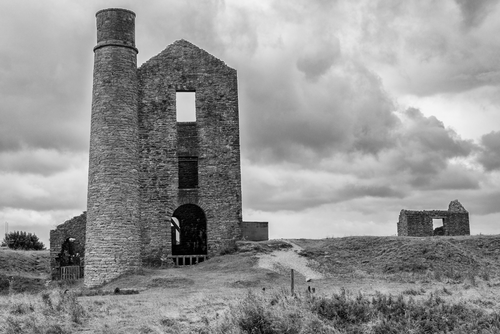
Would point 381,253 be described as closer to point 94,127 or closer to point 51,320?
point 94,127

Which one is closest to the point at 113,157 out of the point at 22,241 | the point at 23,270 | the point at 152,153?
the point at 152,153

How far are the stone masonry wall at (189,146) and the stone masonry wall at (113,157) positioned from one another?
0.95 m

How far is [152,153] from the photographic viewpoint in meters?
27.2

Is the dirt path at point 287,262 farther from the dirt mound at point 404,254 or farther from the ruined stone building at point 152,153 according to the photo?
the ruined stone building at point 152,153

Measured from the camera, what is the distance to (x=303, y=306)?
15.0 metres

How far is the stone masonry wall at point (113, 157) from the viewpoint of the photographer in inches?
981

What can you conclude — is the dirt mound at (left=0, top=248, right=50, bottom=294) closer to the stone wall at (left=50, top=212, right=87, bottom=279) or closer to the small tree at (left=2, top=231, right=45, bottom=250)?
the stone wall at (left=50, top=212, right=87, bottom=279)

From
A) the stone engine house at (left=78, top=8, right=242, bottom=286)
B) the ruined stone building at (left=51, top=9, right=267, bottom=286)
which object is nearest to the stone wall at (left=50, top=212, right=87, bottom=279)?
the ruined stone building at (left=51, top=9, right=267, bottom=286)

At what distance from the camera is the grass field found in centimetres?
1398

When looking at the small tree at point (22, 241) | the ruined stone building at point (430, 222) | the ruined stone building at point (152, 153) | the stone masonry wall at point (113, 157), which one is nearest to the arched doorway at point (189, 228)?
the ruined stone building at point (152, 153)

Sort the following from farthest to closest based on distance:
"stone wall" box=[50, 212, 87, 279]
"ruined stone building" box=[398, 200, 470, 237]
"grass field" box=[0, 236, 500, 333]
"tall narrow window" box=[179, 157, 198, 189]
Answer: "ruined stone building" box=[398, 200, 470, 237], "stone wall" box=[50, 212, 87, 279], "tall narrow window" box=[179, 157, 198, 189], "grass field" box=[0, 236, 500, 333]

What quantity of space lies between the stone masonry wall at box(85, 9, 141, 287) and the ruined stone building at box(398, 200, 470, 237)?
13.1 meters

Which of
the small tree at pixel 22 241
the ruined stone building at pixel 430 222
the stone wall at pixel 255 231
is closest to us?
the stone wall at pixel 255 231

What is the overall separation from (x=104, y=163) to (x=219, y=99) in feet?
18.7
